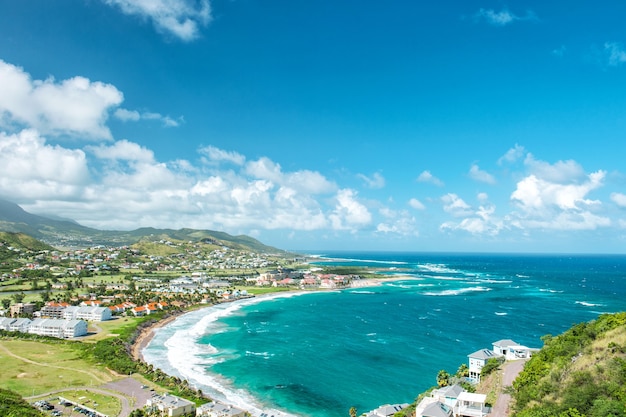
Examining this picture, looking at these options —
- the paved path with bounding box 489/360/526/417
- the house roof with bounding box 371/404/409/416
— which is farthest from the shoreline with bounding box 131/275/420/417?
the paved path with bounding box 489/360/526/417

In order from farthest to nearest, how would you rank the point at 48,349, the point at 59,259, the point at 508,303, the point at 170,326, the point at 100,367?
the point at 59,259, the point at 508,303, the point at 170,326, the point at 48,349, the point at 100,367

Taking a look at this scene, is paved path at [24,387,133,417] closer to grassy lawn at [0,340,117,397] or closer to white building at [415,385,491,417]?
grassy lawn at [0,340,117,397]

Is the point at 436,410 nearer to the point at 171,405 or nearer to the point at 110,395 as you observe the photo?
the point at 171,405

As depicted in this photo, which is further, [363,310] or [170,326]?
[363,310]

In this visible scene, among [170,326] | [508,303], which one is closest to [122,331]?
[170,326]

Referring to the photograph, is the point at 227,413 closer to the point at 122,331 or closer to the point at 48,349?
Result: the point at 48,349

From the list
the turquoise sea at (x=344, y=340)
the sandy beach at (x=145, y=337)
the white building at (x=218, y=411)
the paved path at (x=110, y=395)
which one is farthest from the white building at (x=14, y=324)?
the white building at (x=218, y=411)
